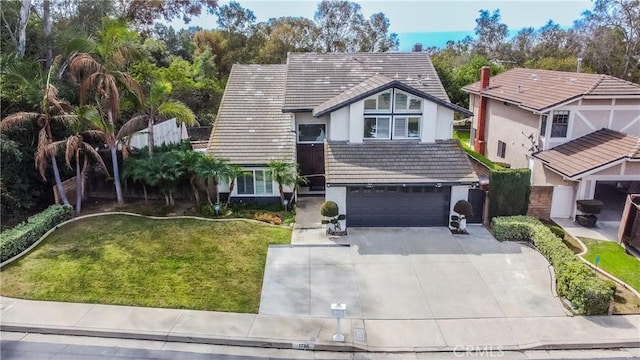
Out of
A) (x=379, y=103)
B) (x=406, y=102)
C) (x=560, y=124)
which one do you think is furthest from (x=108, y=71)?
(x=560, y=124)

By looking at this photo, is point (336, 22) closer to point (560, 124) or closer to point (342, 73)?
point (342, 73)

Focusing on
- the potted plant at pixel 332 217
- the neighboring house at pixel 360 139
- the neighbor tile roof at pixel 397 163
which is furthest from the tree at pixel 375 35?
the potted plant at pixel 332 217

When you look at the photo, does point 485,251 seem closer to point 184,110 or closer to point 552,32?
point 184,110

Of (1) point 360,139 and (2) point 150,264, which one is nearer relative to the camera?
(2) point 150,264

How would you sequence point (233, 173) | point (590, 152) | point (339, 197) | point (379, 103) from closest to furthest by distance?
point (339, 197) < point (233, 173) < point (379, 103) < point (590, 152)

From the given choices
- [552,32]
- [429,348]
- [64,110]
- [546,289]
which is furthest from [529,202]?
[552,32]

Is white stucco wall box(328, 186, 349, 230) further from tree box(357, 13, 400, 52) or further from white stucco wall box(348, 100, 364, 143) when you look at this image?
tree box(357, 13, 400, 52)
